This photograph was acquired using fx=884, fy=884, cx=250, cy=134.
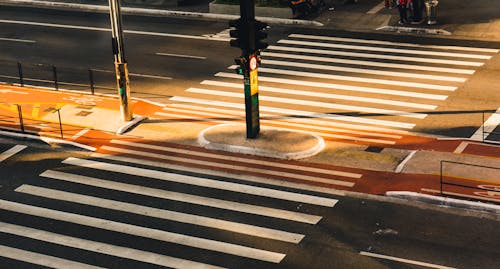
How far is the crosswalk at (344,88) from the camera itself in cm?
3170

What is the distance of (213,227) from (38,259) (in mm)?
4544

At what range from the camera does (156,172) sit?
2723 centimetres

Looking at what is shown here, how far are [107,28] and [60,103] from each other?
13539 mm

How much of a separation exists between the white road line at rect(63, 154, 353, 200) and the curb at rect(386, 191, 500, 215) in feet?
6.09

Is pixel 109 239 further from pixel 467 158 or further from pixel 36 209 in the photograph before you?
pixel 467 158

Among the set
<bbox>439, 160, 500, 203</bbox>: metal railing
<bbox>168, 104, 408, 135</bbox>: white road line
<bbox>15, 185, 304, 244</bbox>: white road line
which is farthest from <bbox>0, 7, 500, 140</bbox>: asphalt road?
<bbox>15, 185, 304, 244</bbox>: white road line

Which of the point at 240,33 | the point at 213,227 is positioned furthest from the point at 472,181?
the point at 240,33

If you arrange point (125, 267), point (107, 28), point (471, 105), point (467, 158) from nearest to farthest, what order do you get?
point (125, 267)
point (467, 158)
point (471, 105)
point (107, 28)

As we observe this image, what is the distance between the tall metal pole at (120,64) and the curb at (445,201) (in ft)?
36.4

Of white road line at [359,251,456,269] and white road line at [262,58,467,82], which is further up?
white road line at [262,58,467,82]

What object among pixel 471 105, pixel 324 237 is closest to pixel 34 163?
pixel 324 237

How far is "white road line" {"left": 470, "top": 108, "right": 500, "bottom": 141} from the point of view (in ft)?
96.5

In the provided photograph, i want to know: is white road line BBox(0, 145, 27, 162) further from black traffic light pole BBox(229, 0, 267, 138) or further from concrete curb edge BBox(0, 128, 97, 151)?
black traffic light pole BBox(229, 0, 267, 138)

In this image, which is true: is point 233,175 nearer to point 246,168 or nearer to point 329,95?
point 246,168
